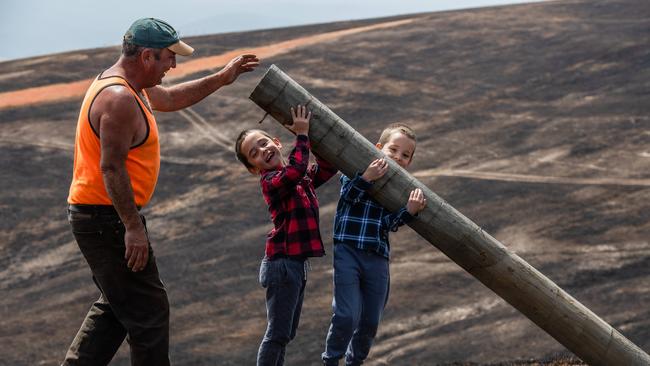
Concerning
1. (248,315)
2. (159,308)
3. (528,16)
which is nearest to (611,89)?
(528,16)

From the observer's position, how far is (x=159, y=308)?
15.0ft

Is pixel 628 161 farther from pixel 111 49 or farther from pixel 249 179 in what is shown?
pixel 111 49

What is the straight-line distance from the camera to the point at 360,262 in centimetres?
516

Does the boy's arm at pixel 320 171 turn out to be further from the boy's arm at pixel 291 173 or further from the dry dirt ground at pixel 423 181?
the dry dirt ground at pixel 423 181

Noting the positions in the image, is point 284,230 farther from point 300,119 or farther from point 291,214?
point 300,119

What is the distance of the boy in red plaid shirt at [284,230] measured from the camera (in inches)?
193

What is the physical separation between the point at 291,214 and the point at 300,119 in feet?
1.75

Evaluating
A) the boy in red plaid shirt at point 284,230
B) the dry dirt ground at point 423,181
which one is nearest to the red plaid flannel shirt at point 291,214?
the boy in red plaid shirt at point 284,230

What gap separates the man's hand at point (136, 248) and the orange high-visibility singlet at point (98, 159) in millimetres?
213

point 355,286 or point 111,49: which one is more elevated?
point 355,286

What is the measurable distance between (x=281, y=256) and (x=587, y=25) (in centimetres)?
1885

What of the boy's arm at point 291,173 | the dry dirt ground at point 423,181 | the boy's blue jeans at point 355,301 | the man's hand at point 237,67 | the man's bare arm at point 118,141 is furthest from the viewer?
the dry dirt ground at point 423,181

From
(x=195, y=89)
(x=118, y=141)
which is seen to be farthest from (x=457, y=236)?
(x=118, y=141)

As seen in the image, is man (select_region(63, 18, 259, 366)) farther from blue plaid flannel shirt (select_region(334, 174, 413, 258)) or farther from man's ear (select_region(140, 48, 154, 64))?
blue plaid flannel shirt (select_region(334, 174, 413, 258))
